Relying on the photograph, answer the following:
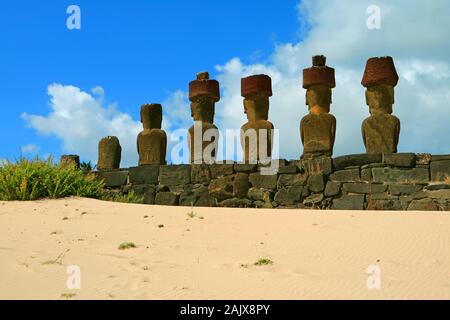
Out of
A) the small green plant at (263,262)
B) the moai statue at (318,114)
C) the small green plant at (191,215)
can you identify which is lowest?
the small green plant at (263,262)

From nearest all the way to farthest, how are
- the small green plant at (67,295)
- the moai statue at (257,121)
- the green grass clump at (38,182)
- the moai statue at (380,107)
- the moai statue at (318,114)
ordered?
the small green plant at (67,295), the green grass clump at (38,182), the moai statue at (380,107), the moai statue at (318,114), the moai statue at (257,121)

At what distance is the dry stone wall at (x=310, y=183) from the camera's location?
9633 millimetres

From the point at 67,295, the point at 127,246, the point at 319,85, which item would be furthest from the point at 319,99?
the point at 67,295

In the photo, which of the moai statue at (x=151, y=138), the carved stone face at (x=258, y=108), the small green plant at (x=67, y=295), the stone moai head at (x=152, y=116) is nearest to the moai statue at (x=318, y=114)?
the carved stone face at (x=258, y=108)

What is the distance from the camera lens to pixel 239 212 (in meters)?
8.05

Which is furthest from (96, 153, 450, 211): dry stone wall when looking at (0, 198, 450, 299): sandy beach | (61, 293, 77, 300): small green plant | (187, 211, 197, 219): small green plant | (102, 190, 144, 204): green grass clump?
(61, 293, 77, 300): small green plant

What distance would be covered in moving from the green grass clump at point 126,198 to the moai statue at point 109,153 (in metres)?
0.90

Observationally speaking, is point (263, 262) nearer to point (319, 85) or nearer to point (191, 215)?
point (191, 215)

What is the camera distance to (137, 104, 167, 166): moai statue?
38.0ft

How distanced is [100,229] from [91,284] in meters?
2.51

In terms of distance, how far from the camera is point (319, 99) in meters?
10.7

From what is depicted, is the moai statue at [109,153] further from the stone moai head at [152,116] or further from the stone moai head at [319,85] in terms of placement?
the stone moai head at [319,85]

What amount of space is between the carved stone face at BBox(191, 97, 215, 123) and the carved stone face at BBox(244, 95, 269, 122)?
79 centimetres

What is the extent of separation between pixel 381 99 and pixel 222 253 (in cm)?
584
